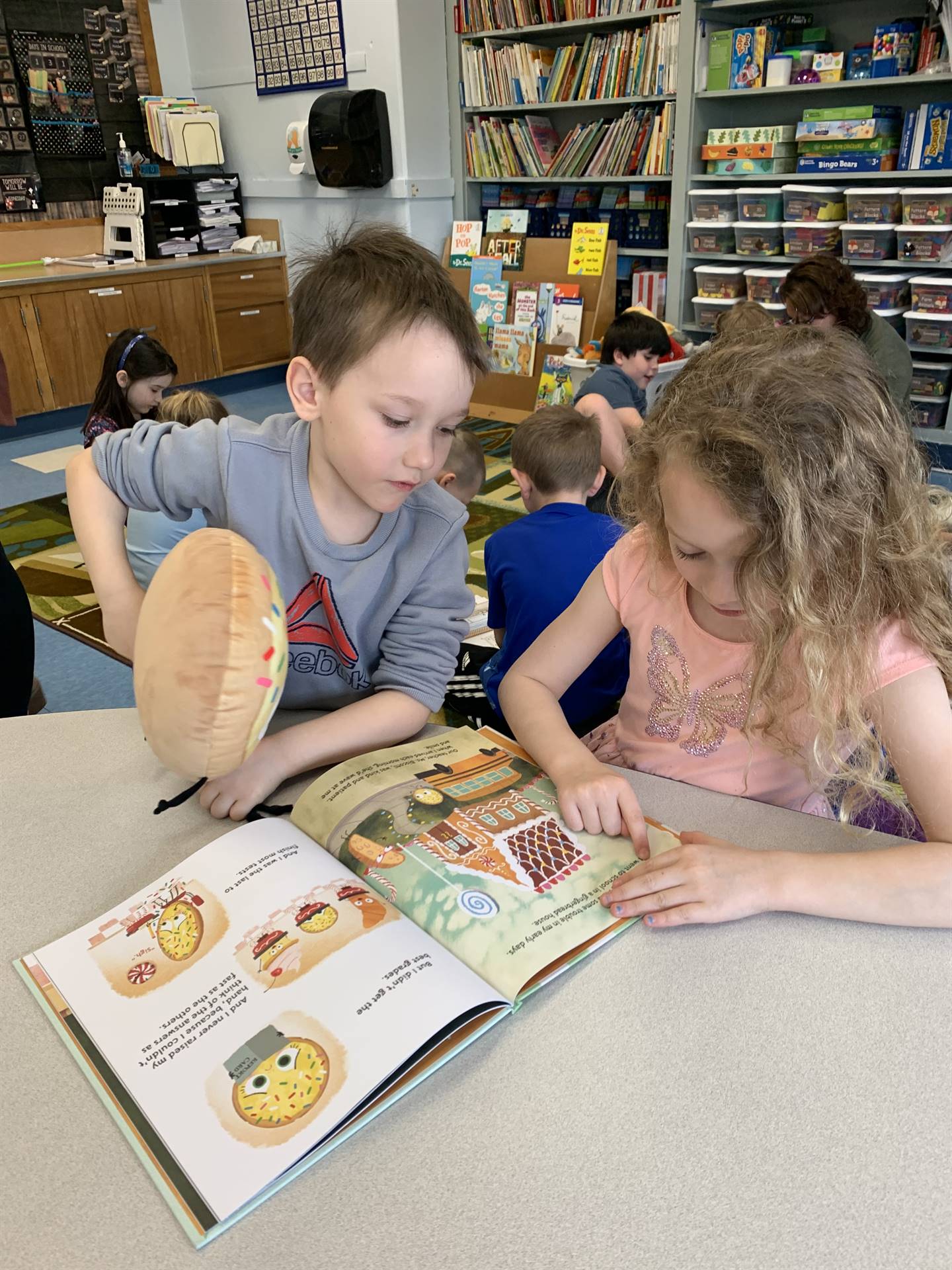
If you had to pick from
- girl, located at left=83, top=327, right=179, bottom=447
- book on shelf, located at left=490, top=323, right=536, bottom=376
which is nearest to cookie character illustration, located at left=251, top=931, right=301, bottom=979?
girl, located at left=83, top=327, right=179, bottom=447

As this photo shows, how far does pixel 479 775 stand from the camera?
0.88 m

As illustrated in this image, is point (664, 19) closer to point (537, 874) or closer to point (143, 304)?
point (143, 304)

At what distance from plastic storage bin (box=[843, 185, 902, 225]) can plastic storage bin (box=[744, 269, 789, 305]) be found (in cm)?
33

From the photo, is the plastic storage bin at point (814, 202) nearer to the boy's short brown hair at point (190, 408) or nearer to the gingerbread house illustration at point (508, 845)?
the boy's short brown hair at point (190, 408)

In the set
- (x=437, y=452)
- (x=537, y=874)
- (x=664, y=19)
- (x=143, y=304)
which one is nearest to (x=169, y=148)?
(x=143, y=304)

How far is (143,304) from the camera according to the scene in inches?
190

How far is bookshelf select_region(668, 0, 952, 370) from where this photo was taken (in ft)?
11.6

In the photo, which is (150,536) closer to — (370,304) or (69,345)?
(370,304)

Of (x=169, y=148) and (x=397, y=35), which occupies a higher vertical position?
(x=397, y=35)

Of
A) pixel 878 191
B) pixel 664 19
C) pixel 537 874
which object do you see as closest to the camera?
pixel 537 874

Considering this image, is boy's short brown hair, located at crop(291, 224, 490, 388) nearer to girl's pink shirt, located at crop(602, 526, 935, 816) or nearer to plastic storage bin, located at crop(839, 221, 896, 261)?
girl's pink shirt, located at crop(602, 526, 935, 816)

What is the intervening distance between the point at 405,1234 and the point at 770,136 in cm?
416

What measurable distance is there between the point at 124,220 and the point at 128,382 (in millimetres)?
2643

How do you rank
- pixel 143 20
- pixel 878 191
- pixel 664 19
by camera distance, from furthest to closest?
1. pixel 143 20
2. pixel 664 19
3. pixel 878 191
